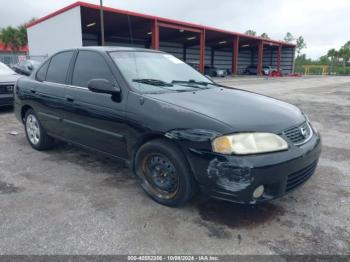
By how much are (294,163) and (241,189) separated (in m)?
0.53

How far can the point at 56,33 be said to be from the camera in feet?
72.5

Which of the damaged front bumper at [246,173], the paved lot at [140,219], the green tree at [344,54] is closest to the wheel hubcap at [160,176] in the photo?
the paved lot at [140,219]

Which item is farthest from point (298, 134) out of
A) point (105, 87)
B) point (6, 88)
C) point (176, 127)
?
point (6, 88)

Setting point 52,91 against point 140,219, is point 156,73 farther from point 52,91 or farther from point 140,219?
point 140,219

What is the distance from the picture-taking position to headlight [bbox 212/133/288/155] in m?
2.37

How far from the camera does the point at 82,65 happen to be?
3732mm

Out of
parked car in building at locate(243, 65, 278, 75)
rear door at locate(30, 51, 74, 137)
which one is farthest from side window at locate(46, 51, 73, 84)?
parked car in building at locate(243, 65, 278, 75)

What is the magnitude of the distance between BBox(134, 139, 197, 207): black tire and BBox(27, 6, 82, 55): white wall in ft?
55.6

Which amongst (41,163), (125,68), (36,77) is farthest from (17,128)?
(125,68)

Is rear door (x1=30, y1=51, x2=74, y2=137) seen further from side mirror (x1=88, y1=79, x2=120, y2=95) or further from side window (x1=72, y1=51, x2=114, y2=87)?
side mirror (x1=88, y1=79, x2=120, y2=95)

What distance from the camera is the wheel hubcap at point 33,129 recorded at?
178 inches

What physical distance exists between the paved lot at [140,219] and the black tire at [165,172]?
0.12m

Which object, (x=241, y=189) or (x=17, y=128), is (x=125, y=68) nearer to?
(x=241, y=189)

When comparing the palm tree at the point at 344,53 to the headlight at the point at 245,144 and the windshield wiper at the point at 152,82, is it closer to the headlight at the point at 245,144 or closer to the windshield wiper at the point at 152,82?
the windshield wiper at the point at 152,82
